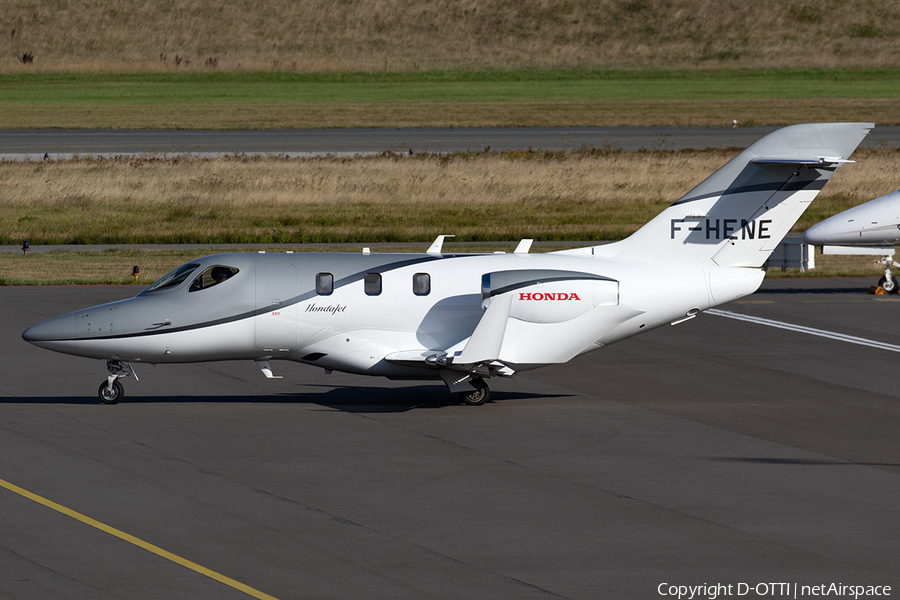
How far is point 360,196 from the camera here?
168 ft

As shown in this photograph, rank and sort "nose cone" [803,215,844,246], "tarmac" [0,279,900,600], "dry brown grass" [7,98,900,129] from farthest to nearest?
"dry brown grass" [7,98,900,129], "nose cone" [803,215,844,246], "tarmac" [0,279,900,600]

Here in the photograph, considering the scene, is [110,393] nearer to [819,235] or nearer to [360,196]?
[819,235]

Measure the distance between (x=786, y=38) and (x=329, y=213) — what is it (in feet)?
324

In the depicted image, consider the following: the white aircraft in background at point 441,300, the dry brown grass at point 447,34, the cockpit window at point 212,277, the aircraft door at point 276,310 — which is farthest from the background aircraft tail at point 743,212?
the dry brown grass at point 447,34

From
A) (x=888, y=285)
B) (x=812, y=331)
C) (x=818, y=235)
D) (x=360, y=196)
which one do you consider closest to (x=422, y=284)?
(x=812, y=331)

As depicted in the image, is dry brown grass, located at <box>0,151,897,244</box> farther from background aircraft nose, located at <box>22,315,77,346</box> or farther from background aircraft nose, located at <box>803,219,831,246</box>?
background aircraft nose, located at <box>22,315,77,346</box>

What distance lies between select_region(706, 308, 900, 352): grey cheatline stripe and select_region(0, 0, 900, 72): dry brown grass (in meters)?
93.3

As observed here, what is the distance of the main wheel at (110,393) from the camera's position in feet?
68.8

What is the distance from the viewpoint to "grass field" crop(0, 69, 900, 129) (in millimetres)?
80500

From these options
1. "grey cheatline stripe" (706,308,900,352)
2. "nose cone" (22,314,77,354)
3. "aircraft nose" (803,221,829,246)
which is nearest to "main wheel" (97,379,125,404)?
"nose cone" (22,314,77,354)

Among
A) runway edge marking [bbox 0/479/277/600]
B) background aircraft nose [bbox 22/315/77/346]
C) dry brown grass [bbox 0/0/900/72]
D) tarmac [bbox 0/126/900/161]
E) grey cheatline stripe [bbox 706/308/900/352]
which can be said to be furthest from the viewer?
dry brown grass [bbox 0/0/900/72]

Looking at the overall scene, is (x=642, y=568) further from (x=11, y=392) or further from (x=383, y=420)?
(x=11, y=392)

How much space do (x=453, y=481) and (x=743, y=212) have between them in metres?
8.33

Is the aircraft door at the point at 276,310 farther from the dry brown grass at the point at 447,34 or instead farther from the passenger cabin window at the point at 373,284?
the dry brown grass at the point at 447,34
